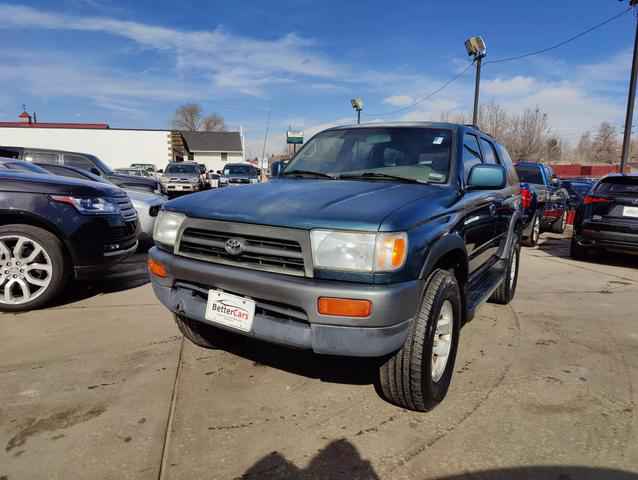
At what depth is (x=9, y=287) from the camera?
3900mm

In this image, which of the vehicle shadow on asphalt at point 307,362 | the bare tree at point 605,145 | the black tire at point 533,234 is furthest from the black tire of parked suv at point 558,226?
the bare tree at point 605,145

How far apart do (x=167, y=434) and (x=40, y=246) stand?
2.62 m

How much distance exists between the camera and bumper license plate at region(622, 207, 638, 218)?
20.9 feet

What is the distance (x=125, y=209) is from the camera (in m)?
4.86

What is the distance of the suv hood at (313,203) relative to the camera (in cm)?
213

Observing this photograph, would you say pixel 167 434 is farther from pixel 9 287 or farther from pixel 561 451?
pixel 9 287

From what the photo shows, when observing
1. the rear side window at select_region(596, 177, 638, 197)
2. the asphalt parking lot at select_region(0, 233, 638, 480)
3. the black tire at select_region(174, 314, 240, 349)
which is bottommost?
the asphalt parking lot at select_region(0, 233, 638, 480)

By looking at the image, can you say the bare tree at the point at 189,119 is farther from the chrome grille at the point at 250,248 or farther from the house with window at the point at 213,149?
the chrome grille at the point at 250,248

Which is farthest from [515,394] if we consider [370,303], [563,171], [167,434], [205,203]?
[563,171]

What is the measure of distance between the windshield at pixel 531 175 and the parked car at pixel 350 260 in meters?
8.39

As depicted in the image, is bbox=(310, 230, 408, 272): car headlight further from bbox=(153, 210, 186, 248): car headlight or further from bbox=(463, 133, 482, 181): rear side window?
bbox=(463, 133, 482, 181): rear side window

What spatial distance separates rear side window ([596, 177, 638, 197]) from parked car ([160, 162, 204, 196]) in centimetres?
1636

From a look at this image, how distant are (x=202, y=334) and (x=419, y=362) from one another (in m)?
1.69

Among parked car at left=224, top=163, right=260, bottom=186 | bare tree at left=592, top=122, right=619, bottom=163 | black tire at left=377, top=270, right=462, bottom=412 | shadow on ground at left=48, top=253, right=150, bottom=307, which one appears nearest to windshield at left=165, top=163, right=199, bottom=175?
parked car at left=224, top=163, right=260, bottom=186
